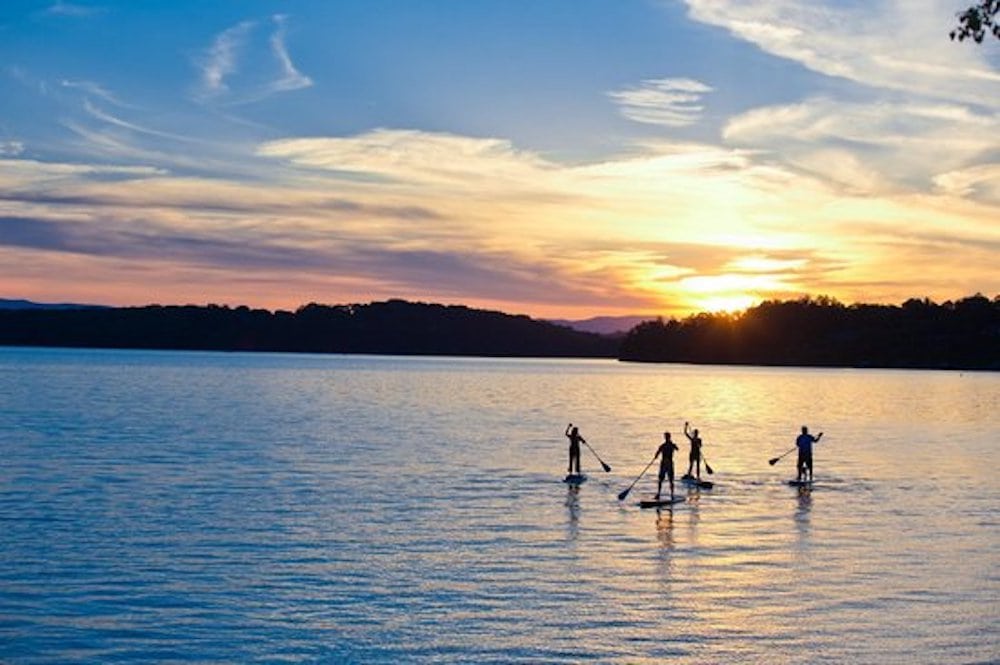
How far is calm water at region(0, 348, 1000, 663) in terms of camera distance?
61.2ft

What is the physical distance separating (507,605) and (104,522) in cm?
1416

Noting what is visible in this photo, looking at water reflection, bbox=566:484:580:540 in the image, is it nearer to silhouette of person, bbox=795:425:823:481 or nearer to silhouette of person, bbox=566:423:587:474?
silhouette of person, bbox=566:423:587:474

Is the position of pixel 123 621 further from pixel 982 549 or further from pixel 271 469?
pixel 271 469

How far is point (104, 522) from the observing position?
99.2 ft

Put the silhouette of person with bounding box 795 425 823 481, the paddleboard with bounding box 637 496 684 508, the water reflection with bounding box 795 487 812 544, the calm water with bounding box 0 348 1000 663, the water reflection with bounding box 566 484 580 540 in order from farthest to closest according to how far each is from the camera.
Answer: the silhouette of person with bounding box 795 425 823 481 → the paddleboard with bounding box 637 496 684 508 → the water reflection with bounding box 795 487 812 544 → the water reflection with bounding box 566 484 580 540 → the calm water with bounding box 0 348 1000 663

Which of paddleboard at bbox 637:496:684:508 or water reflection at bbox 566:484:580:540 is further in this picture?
paddleboard at bbox 637:496:684:508

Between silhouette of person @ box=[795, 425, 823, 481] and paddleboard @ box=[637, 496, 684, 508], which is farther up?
silhouette of person @ box=[795, 425, 823, 481]

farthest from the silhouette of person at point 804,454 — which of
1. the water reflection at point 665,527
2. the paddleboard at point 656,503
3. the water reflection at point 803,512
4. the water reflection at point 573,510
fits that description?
the water reflection at point 665,527

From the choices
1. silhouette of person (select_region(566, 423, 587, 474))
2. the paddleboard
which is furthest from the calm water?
silhouette of person (select_region(566, 423, 587, 474))

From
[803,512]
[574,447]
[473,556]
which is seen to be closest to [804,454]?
[803,512]

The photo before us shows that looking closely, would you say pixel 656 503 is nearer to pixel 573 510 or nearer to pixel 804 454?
pixel 573 510

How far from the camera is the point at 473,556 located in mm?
26031

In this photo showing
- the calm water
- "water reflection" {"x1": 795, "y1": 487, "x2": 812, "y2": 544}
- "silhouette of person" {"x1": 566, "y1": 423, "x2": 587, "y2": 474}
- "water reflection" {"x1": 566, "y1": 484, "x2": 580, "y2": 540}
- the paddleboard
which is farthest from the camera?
"silhouette of person" {"x1": 566, "y1": 423, "x2": 587, "y2": 474}

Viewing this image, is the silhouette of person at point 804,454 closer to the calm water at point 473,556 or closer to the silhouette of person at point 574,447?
the calm water at point 473,556
